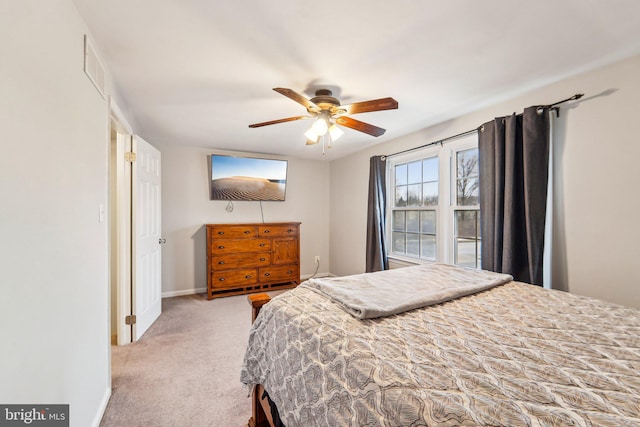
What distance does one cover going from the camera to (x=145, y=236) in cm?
274

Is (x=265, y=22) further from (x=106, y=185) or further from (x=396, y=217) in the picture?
(x=396, y=217)

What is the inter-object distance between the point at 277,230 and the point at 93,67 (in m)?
2.93

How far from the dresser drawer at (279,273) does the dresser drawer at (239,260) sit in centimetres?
12

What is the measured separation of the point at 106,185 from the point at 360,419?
6.39 ft

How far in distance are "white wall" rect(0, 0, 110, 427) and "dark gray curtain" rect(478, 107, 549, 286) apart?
9.18 feet

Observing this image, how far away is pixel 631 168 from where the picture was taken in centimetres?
169

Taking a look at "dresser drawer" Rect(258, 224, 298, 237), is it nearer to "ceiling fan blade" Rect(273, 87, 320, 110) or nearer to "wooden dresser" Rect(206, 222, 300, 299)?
"wooden dresser" Rect(206, 222, 300, 299)

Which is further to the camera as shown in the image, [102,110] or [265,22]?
[102,110]

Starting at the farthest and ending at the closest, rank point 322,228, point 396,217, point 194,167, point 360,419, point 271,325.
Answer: point 322,228
point 194,167
point 396,217
point 271,325
point 360,419

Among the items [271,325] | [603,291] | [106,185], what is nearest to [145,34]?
[106,185]

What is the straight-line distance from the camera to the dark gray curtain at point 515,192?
2033 millimetres

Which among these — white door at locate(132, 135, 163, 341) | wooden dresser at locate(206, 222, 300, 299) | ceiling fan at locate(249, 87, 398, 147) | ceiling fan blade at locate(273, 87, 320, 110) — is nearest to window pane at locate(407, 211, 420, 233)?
ceiling fan at locate(249, 87, 398, 147)

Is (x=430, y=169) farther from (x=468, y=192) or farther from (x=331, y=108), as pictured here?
(x=331, y=108)
